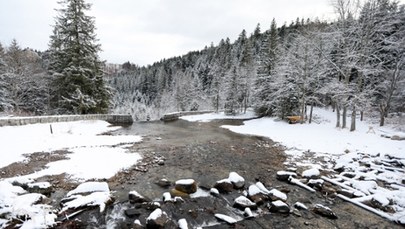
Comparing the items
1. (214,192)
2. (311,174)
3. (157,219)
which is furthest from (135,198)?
(311,174)

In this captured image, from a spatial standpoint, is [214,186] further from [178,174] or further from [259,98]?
[259,98]

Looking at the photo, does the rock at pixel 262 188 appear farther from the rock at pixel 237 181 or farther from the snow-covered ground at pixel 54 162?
the snow-covered ground at pixel 54 162

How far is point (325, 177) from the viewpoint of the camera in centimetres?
804

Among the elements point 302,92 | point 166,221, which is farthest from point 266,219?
point 302,92

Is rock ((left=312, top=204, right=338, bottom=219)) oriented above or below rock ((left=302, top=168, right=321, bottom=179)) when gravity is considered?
below

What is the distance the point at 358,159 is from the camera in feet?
32.8

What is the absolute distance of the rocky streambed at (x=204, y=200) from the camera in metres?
5.19

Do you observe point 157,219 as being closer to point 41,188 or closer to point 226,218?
point 226,218

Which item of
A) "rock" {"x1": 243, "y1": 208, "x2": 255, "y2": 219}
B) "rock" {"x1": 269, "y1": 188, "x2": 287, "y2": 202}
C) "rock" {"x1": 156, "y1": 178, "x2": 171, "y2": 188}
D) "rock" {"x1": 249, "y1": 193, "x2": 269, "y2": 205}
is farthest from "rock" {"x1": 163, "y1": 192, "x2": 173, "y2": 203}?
"rock" {"x1": 269, "y1": 188, "x2": 287, "y2": 202}

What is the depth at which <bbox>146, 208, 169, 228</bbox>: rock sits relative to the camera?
4.88m

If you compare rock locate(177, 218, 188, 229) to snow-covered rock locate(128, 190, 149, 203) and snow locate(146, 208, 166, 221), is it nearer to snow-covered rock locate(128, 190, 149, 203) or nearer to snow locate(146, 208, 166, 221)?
snow locate(146, 208, 166, 221)

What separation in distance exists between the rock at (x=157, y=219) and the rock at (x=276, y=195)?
10.1 feet

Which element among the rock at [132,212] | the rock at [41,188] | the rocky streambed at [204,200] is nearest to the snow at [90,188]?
the rocky streambed at [204,200]

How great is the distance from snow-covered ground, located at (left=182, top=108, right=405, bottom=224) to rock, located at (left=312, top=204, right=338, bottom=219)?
4.01 ft
